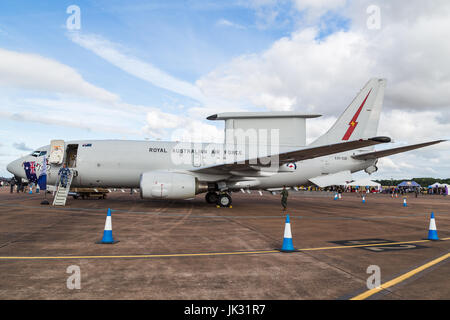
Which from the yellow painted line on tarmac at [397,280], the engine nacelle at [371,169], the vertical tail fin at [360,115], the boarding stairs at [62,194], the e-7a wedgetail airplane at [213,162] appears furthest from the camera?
the vertical tail fin at [360,115]

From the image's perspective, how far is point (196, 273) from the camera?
16.0 feet

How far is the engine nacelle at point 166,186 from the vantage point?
1505 centimetres

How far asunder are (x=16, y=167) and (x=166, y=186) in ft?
33.2

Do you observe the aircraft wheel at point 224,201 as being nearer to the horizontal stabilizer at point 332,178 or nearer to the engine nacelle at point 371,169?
the horizontal stabilizer at point 332,178

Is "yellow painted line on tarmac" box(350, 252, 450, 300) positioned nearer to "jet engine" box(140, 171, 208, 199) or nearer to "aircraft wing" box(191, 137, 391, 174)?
"aircraft wing" box(191, 137, 391, 174)

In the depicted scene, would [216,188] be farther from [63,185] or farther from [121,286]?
[121,286]

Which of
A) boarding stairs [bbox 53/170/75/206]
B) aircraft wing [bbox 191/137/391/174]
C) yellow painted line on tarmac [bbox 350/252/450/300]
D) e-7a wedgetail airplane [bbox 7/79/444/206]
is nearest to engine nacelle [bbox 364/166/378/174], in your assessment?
Answer: e-7a wedgetail airplane [bbox 7/79/444/206]

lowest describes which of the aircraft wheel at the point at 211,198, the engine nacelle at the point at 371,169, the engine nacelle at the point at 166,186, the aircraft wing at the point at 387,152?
the aircraft wheel at the point at 211,198

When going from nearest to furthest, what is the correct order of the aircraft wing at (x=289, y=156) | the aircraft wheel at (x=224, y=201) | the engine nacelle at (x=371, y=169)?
the aircraft wing at (x=289, y=156) < the aircraft wheel at (x=224, y=201) < the engine nacelle at (x=371, y=169)

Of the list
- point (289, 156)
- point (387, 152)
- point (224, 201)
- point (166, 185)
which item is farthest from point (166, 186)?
point (387, 152)

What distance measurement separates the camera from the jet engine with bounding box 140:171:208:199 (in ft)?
49.4

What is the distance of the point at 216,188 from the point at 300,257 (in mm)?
11770

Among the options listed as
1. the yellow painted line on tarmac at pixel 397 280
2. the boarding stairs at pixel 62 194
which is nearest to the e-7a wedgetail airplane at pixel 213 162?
the boarding stairs at pixel 62 194
